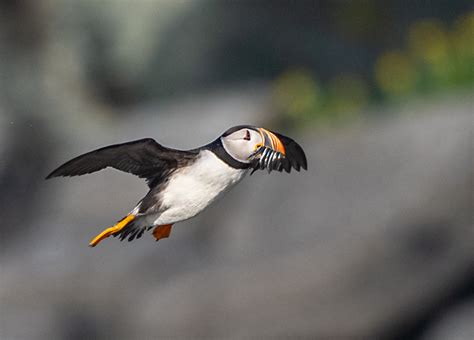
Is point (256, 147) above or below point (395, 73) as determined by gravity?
above

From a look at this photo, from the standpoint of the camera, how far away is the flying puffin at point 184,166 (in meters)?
2.52

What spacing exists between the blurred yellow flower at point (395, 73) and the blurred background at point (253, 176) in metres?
0.03

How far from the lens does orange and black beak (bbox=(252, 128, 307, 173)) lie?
2.46m

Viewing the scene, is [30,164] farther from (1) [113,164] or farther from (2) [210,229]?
(1) [113,164]

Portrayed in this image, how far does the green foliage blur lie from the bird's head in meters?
7.06

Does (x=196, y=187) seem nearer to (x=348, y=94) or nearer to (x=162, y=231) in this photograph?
(x=162, y=231)

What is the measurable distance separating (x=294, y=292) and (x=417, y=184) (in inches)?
50.0

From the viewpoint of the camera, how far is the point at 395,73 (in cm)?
1046

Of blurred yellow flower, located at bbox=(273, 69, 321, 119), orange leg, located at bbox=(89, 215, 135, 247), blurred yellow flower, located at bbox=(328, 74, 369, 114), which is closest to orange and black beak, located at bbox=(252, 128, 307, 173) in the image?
orange leg, located at bbox=(89, 215, 135, 247)

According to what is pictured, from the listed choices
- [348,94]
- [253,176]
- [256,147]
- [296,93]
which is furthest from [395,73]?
[256,147]

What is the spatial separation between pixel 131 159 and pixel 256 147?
0.36m

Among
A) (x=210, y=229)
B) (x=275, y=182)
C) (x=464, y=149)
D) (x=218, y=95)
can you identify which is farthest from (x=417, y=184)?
(x=218, y=95)

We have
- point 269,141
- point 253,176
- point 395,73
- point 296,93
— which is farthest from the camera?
point 296,93

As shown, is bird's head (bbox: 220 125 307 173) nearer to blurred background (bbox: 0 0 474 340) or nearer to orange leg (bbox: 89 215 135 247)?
orange leg (bbox: 89 215 135 247)
